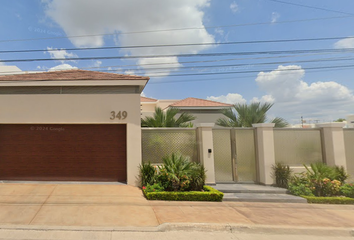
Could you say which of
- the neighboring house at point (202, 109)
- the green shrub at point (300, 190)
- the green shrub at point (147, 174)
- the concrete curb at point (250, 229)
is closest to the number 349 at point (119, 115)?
the green shrub at point (147, 174)

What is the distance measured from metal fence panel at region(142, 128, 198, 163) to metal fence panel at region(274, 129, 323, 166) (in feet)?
12.6

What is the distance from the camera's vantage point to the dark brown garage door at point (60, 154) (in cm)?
920

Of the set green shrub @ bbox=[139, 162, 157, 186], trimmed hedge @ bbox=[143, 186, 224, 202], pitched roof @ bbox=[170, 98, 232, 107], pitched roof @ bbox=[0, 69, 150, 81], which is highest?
pitched roof @ bbox=[170, 98, 232, 107]

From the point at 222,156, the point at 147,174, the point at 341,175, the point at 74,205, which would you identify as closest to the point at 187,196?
the point at 147,174

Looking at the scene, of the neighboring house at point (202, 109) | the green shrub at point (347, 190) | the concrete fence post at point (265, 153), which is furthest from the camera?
the neighboring house at point (202, 109)

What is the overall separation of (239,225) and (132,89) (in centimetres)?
662

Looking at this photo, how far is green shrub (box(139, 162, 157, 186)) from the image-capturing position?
28.3 ft

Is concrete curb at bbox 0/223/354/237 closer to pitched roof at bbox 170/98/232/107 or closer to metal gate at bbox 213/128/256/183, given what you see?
metal gate at bbox 213/128/256/183

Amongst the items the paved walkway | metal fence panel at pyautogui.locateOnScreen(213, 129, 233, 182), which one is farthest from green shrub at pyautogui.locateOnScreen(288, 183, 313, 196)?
metal fence panel at pyautogui.locateOnScreen(213, 129, 233, 182)

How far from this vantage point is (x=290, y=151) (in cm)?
996

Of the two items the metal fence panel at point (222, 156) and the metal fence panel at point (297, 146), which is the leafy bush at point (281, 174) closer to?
the metal fence panel at point (297, 146)

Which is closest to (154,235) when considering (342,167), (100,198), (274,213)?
(100,198)

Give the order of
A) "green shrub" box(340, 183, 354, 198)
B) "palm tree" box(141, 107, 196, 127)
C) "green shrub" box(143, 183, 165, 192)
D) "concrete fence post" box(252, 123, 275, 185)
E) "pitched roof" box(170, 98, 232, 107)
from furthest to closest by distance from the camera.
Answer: "pitched roof" box(170, 98, 232, 107) → "palm tree" box(141, 107, 196, 127) → "concrete fence post" box(252, 123, 275, 185) → "green shrub" box(340, 183, 354, 198) → "green shrub" box(143, 183, 165, 192)

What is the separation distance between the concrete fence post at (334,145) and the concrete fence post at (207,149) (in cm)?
535
